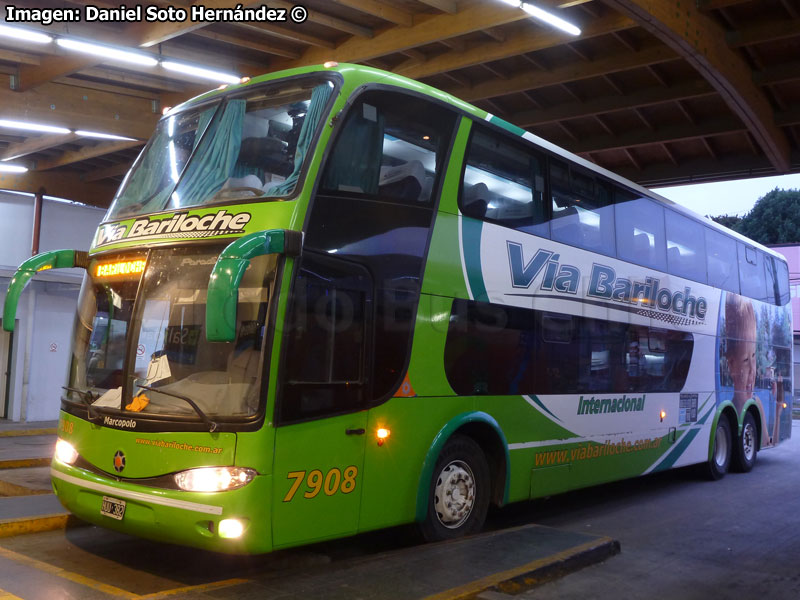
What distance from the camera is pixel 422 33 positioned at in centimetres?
1040

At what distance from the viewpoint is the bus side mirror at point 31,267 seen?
6.34 m

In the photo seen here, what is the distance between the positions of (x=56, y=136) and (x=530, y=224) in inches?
382

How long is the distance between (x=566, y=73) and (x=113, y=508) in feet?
29.8

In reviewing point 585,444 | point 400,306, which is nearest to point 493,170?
point 400,306

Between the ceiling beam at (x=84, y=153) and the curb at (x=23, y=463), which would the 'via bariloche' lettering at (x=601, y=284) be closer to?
the curb at (x=23, y=463)

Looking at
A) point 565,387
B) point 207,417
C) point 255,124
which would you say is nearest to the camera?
point 207,417

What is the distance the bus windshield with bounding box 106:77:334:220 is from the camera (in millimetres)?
6246

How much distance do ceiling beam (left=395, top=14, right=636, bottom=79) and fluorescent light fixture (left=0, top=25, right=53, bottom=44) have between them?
507 cm

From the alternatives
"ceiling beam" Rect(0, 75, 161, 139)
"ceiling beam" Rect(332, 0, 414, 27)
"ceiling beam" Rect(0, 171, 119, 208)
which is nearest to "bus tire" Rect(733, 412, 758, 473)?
"ceiling beam" Rect(332, 0, 414, 27)

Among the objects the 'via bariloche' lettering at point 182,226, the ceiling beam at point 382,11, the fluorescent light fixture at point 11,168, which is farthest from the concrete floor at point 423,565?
the fluorescent light fixture at point 11,168

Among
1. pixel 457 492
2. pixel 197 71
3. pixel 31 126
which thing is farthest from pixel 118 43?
pixel 457 492

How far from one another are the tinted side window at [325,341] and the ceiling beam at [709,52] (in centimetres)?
473

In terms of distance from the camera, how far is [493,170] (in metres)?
8.04

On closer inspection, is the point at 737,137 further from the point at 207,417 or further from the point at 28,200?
the point at 28,200
